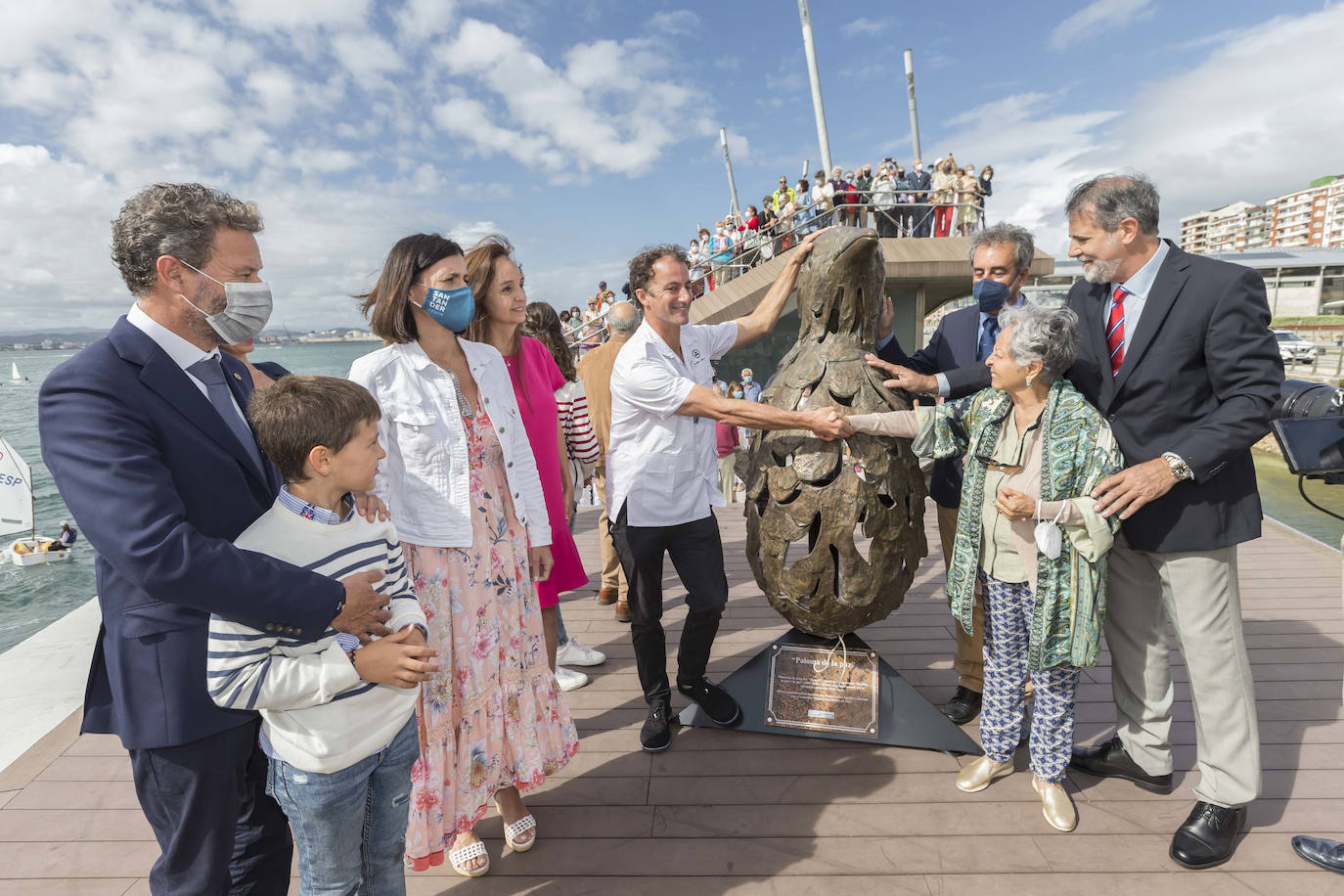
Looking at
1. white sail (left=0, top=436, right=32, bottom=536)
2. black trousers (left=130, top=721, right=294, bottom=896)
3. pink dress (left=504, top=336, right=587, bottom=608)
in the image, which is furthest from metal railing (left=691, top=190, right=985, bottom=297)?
white sail (left=0, top=436, right=32, bottom=536)

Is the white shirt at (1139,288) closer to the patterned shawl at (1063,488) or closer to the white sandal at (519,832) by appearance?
the patterned shawl at (1063,488)

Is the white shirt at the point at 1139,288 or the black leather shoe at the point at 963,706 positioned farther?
the black leather shoe at the point at 963,706

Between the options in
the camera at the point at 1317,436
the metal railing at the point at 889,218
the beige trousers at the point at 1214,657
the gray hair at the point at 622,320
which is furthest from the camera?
the metal railing at the point at 889,218

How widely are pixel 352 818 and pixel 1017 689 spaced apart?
2.15 m

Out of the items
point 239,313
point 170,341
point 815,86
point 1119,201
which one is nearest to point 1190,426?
point 1119,201

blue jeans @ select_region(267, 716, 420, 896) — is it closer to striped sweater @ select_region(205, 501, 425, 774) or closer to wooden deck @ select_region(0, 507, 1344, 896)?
striped sweater @ select_region(205, 501, 425, 774)

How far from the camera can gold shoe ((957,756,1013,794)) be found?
2.48 metres

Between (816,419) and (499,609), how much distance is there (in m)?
1.27

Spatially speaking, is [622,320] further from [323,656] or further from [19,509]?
[19,509]

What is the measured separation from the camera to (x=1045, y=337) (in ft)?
6.82

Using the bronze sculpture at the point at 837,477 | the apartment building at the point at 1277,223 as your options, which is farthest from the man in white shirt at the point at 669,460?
the apartment building at the point at 1277,223

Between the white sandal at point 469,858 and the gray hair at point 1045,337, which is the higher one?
the gray hair at point 1045,337

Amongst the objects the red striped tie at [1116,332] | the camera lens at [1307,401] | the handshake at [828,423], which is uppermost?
the red striped tie at [1116,332]

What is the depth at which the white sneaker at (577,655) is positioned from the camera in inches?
143
